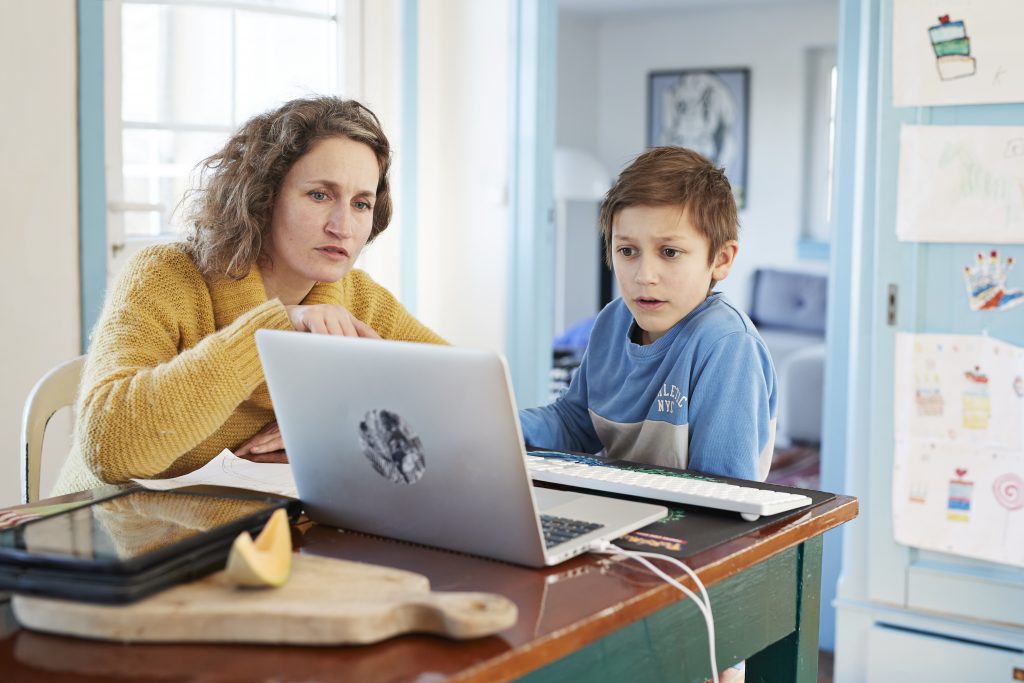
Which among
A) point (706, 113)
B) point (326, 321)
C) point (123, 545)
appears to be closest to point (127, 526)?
point (123, 545)

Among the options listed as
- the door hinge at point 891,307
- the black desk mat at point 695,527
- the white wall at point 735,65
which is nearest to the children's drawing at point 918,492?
the door hinge at point 891,307

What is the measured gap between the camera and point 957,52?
247 cm

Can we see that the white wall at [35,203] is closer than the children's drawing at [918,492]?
Yes

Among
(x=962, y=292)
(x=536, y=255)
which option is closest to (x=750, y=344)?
(x=962, y=292)

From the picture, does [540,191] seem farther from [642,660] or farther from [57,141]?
[642,660]

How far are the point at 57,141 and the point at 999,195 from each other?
2090 mm

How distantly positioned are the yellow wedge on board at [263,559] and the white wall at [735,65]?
6544mm

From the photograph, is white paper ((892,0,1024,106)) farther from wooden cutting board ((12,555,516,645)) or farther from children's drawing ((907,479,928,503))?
wooden cutting board ((12,555,516,645))

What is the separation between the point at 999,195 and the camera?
2.46m

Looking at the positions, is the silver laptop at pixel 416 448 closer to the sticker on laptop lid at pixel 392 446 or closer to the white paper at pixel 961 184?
the sticker on laptop lid at pixel 392 446

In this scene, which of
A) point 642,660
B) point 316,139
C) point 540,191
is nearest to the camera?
point 642,660

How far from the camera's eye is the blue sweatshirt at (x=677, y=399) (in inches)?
59.8

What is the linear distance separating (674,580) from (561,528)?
0.14 m

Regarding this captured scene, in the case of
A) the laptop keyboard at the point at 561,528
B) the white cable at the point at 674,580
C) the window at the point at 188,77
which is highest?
the window at the point at 188,77
